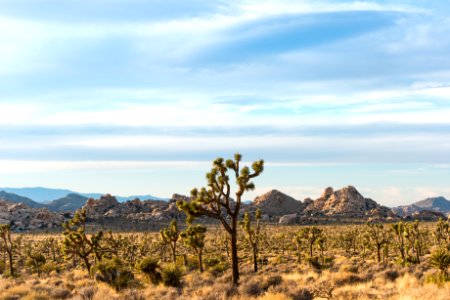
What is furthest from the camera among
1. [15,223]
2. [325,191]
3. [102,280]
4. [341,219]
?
[325,191]

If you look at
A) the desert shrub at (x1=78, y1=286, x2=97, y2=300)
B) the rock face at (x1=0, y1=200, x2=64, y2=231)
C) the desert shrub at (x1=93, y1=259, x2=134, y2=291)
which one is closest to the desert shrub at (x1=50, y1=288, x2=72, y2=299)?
the desert shrub at (x1=78, y1=286, x2=97, y2=300)

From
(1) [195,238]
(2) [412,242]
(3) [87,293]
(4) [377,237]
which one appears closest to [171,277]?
(3) [87,293]

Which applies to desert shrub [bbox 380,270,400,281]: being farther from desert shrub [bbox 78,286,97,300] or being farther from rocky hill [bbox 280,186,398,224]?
rocky hill [bbox 280,186,398,224]

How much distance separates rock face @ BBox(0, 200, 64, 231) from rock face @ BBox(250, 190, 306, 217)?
239ft

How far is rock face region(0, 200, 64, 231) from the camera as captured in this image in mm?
110250

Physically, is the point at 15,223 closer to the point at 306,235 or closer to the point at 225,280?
the point at 306,235

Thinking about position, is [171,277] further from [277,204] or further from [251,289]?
[277,204]

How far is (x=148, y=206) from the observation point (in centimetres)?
14788

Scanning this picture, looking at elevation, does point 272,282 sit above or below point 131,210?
above

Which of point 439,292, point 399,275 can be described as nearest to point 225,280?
point 399,275

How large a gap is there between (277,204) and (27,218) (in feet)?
297

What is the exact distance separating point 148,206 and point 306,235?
11102 centimetres

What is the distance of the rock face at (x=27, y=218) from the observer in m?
110

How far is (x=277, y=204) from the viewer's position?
158 meters
